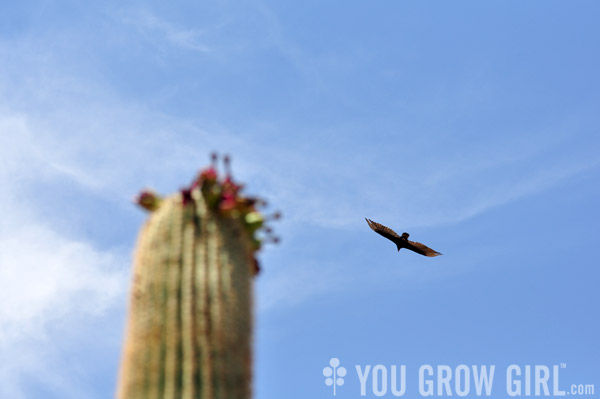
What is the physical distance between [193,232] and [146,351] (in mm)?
1062

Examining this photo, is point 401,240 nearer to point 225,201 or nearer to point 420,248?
point 420,248

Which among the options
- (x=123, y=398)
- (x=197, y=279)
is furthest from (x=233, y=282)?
(x=123, y=398)

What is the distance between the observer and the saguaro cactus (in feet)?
18.4

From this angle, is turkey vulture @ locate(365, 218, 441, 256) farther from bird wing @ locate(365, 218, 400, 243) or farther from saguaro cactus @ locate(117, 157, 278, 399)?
saguaro cactus @ locate(117, 157, 278, 399)

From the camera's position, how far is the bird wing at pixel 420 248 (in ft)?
45.9

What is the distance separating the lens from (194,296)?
19.6 ft

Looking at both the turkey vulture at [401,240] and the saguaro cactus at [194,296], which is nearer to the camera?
the saguaro cactus at [194,296]

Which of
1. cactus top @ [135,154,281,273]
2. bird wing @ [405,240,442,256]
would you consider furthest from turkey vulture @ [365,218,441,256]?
cactus top @ [135,154,281,273]

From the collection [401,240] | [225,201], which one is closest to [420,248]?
[401,240]

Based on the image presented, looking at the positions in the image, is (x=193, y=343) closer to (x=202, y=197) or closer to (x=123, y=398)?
(x=123, y=398)

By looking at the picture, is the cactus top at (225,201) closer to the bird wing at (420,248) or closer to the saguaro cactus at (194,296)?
the saguaro cactus at (194,296)

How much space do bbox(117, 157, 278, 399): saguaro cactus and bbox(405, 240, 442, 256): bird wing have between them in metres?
7.51

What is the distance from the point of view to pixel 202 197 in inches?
264

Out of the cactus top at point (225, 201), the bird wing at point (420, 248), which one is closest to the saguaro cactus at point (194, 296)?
the cactus top at point (225, 201)
